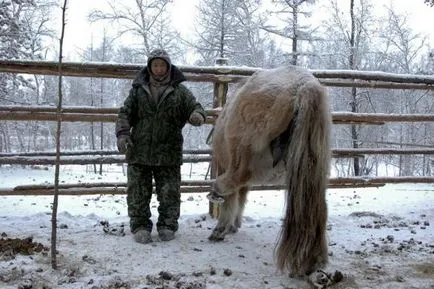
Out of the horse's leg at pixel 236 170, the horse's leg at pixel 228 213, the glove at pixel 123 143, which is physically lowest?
the horse's leg at pixel 228 213

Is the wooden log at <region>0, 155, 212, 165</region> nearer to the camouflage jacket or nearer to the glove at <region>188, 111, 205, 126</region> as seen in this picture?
the camouflage jacket

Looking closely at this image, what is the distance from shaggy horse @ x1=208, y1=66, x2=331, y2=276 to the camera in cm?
276

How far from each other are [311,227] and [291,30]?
16.7 m

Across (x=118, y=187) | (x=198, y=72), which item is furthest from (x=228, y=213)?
(x=118, y=187)

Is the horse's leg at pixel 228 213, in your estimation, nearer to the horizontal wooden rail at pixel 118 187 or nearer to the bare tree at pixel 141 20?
the horizontal wooden rail at pixel 118 187

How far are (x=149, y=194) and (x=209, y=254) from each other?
827 mm

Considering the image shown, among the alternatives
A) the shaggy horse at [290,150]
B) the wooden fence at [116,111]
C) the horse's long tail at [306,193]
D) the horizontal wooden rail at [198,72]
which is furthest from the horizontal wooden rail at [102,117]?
the horse's long tail at [306,193]

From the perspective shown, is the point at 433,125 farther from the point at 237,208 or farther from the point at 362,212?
the point at 237,208

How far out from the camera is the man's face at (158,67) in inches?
149

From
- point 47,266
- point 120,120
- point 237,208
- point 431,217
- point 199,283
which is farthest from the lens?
point 431,217

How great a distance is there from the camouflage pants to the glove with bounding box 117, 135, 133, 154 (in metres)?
0.29

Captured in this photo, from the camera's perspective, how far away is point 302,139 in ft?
9.14

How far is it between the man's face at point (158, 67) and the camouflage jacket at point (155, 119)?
0.12m

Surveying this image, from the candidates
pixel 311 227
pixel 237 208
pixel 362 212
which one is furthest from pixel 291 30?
pixel 311 227
